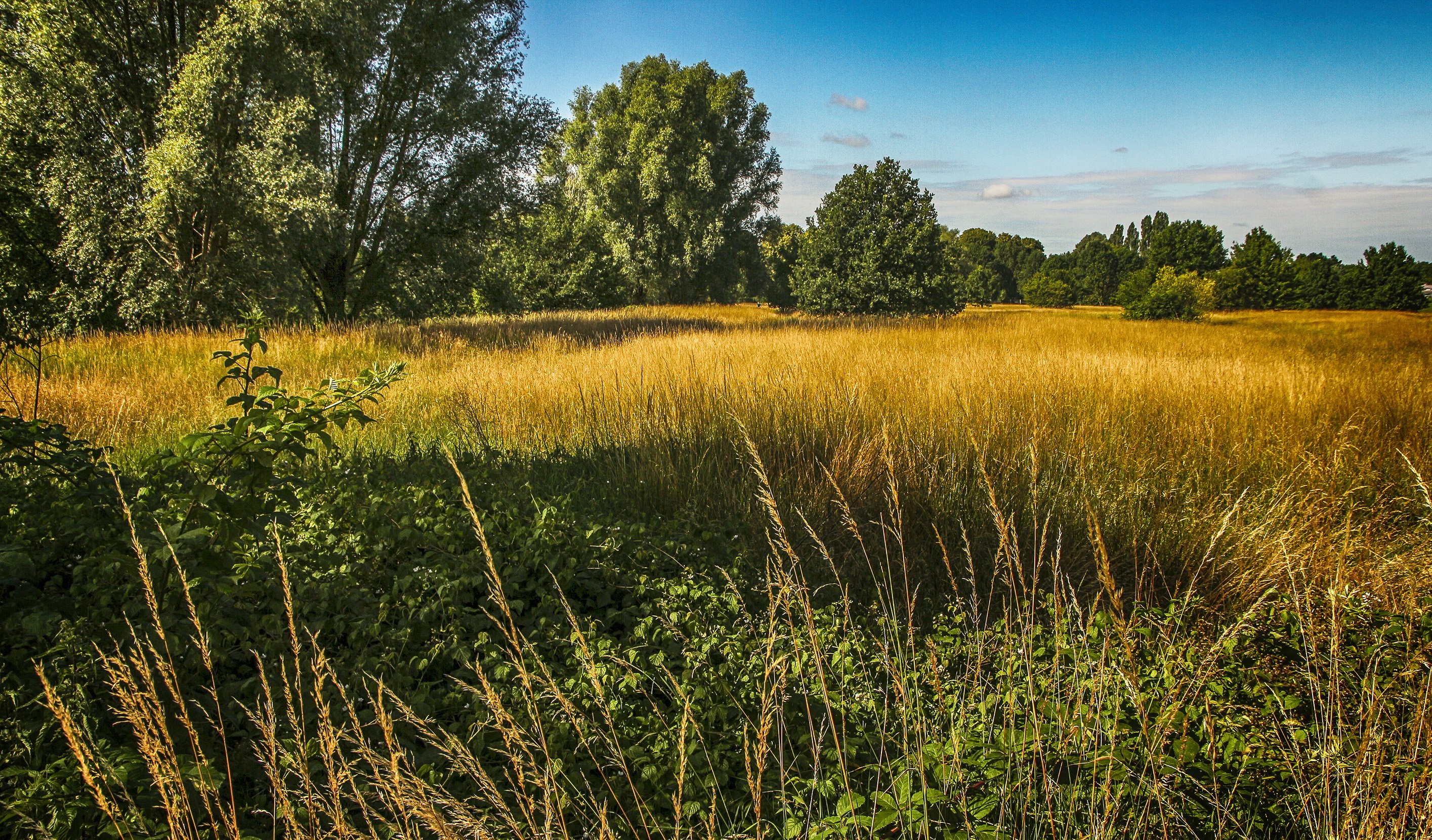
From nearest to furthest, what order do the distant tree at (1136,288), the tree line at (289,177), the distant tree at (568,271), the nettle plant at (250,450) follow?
1. the nettle plant at (250,450)
2. the tree line at (289,177)
3. the distant tree at (1136,288)
4. the distant tree at (568,271)

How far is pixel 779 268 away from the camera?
1647 inches

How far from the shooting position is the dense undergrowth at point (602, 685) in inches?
60.3

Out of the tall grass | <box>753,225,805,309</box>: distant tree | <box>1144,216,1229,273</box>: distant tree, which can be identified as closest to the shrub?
<box>1144,216,1229,273</box>: distant tree

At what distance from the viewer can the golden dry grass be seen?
401 centimetres

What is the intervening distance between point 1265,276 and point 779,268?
35.4 meters

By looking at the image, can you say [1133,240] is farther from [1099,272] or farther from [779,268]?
[779,268]

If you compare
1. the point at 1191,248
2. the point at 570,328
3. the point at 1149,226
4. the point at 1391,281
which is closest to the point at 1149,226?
the point at 1149,226

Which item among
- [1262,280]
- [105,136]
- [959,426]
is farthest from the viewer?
[1262,280]

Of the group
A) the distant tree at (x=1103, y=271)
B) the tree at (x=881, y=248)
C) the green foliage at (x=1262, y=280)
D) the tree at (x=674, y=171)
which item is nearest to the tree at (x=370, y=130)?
the tree at (x=881, y=248)

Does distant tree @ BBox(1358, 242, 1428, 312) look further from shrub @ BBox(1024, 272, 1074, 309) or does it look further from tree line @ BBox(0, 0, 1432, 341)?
shrub @ BBox(1024, 272, 1074, 309)

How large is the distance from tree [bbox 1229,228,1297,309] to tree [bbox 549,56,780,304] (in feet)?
126

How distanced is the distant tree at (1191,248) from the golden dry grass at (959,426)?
59487 mm

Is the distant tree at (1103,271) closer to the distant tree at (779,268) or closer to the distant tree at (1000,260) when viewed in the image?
the distant tree at (1000,260)

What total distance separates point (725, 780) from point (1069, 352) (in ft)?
32.9
